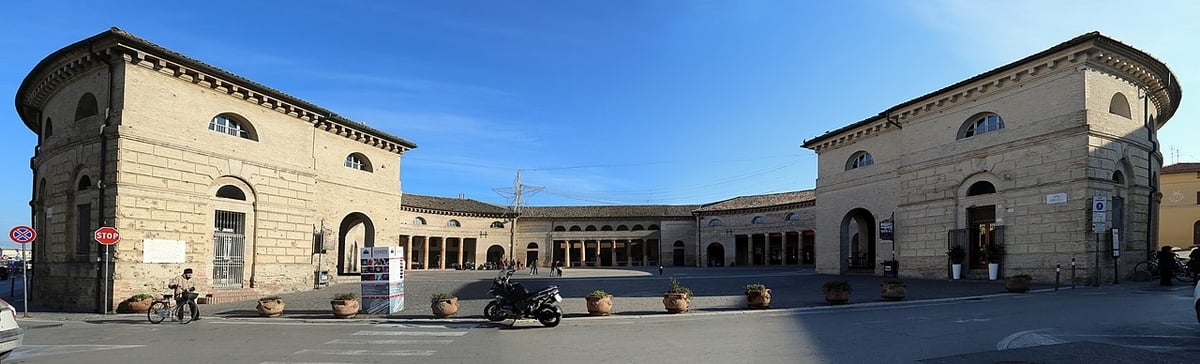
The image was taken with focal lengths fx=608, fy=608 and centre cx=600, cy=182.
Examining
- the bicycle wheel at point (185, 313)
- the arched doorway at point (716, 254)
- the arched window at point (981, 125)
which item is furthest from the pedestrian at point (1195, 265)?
the arched doorway at point (716, 254)

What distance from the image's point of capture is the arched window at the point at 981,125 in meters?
22.3

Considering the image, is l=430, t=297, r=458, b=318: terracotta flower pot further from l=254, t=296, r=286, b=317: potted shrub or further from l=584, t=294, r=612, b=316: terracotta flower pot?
l=254, t=296, r=286, b=317: potted shrub

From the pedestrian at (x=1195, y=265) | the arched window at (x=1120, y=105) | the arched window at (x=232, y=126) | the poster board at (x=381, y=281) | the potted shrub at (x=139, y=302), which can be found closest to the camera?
the poster board at (x=381, y=281)

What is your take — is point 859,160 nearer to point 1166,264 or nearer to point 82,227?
point 1166,264

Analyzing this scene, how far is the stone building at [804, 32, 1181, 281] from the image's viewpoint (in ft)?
62.2

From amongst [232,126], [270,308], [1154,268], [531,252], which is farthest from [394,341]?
[531,252]

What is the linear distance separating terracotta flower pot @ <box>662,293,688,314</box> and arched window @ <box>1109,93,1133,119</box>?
1697 cm

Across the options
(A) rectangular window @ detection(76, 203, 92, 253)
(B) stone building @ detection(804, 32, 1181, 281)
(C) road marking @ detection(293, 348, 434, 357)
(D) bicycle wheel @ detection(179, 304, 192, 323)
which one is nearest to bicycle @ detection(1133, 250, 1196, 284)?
(B) stone building @ detection(804, 32, 1181, 281)

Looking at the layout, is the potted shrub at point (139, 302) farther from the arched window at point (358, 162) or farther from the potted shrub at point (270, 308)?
the arched window at point (358, 162)

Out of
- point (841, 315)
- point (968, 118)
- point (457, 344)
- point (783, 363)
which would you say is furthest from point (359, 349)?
point (968, 118)

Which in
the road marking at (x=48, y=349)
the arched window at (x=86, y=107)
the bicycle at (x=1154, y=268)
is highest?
the arched window at (x=86, y=107)

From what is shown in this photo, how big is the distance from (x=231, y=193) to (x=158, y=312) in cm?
658

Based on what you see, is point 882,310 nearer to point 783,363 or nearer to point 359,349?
point 783,363

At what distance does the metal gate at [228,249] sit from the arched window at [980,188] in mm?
26118
